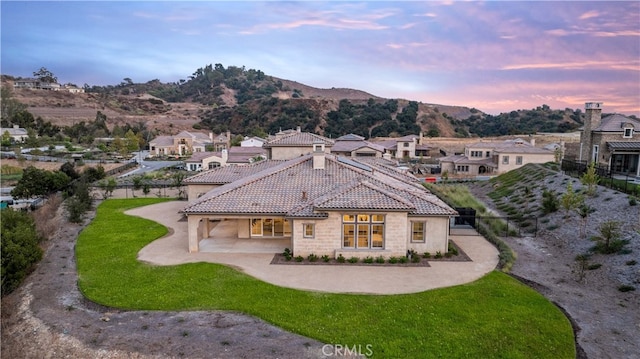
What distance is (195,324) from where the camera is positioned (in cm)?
1452

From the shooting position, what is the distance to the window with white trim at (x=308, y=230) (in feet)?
69.9

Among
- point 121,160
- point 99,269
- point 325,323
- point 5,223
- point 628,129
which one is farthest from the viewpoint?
point 121,160

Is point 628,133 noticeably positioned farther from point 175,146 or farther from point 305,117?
point 305,117

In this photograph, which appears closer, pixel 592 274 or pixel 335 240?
pixel 592 274

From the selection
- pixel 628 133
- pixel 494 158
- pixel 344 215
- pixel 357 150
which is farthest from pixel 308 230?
pixel 494 158

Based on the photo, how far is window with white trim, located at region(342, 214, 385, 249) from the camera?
21219 mm

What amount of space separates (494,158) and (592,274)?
49440 millimetres

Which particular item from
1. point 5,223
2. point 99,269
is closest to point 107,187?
point 5,223

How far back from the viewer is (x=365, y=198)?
21406 mm

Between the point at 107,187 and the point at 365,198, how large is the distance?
3022 cm

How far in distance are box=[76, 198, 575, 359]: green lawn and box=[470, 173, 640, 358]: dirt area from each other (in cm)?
107

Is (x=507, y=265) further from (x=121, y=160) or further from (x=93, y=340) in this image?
(x=121, y=160)

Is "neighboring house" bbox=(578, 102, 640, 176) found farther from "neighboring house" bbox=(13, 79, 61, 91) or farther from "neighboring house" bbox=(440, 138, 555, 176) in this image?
"neighboring house" bbox=(13, 79, 61, 91)

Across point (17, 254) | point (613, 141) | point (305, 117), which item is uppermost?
point (305, 117)
